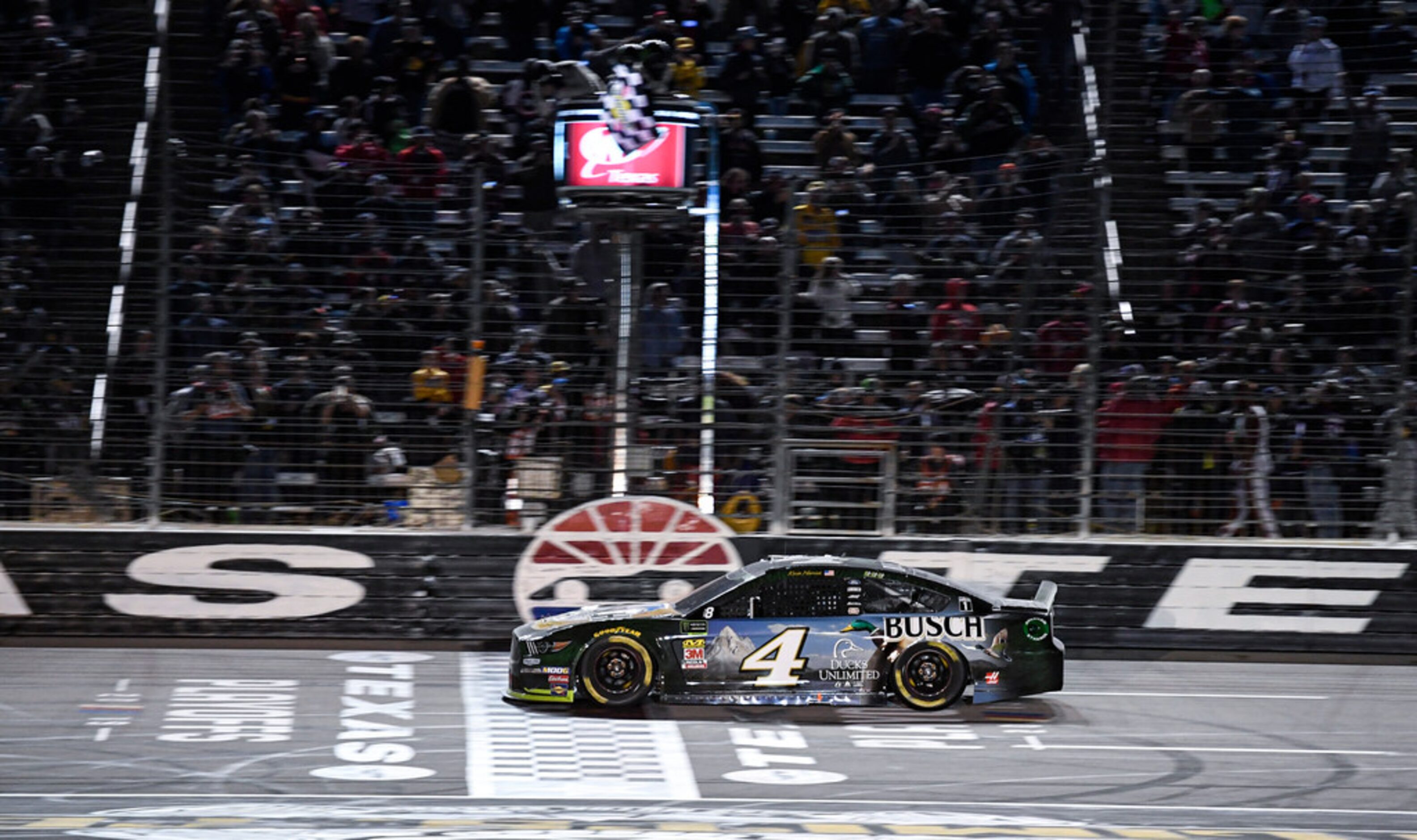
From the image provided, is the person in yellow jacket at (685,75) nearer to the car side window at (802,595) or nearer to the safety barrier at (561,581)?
the safety barrier at (561,581)

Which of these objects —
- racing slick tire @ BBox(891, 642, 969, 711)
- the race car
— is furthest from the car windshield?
racing slick tire @ BBox(891, 642, 969, 711)

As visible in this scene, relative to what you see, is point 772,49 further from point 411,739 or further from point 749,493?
point 411,739

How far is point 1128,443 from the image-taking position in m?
14.1

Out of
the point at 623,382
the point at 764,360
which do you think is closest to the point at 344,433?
the point at 623,382

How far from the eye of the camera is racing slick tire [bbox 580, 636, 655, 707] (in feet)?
38.2

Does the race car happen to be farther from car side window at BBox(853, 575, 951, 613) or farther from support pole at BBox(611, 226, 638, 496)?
support pole at BBox(611, 226, 638, 496)

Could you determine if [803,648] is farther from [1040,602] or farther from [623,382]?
[623,382]

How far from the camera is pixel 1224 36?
18219 mm

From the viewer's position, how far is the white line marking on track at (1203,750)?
1084 centimetres

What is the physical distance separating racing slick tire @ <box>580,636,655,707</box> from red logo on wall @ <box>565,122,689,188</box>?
189 inches

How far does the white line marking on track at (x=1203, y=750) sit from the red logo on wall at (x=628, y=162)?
20.3 feet

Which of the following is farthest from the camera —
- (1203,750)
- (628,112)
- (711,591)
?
(628,112)

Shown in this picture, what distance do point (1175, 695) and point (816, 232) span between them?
14.9 ft

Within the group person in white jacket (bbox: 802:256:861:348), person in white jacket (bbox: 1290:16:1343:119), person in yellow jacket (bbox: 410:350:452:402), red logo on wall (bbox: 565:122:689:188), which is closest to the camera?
person in yellow jacket (bbox: 410:350:452:402)
